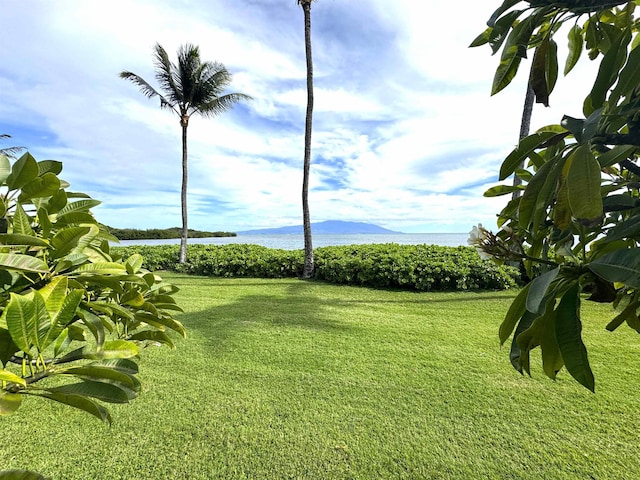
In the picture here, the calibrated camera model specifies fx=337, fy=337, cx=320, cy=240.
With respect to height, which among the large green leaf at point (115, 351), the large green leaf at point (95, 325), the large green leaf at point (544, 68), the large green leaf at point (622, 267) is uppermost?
the large green leaf at point (544, 68)

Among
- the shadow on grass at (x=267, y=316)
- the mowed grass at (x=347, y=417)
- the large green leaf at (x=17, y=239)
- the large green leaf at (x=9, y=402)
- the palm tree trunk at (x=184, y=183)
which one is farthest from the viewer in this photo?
the palm tree trunk at (x=184, y=183)

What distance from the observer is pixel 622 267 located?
52 centimetres

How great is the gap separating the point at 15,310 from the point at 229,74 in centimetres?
1111

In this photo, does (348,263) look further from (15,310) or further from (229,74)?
(229,74)

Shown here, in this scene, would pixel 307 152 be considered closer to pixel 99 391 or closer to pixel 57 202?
pixel 57 202

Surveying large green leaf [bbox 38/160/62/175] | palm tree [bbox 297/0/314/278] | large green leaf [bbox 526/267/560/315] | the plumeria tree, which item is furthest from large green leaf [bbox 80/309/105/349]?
A: palm tree [bbox 297/0/314/278]

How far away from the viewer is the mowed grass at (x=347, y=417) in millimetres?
1729

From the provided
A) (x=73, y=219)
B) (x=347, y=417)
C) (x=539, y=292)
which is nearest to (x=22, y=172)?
(x=73, y=219)

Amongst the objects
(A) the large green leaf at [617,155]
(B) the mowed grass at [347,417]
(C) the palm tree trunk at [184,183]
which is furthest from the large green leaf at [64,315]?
(C) the palm tree trunk at [184,183]

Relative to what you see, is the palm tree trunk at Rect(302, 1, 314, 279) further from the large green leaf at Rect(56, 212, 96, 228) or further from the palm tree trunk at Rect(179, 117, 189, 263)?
the large green leaf at Rect(56, 212, 96, 228)

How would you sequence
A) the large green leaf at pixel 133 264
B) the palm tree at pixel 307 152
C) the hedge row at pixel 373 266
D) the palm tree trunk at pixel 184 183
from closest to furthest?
1. the large green leaf at pixel 133 264
2. the hedge row at pixel 373 266
3. the palm tree at pixel 307 152
4. the palm tree trunk at pixel 184 183

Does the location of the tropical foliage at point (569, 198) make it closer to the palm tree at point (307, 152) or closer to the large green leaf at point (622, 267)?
the large green leaf at point (622, 267)

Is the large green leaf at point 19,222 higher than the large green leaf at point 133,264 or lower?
higher

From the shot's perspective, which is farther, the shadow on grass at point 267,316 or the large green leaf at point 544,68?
the shadow on grass at point 267,316
